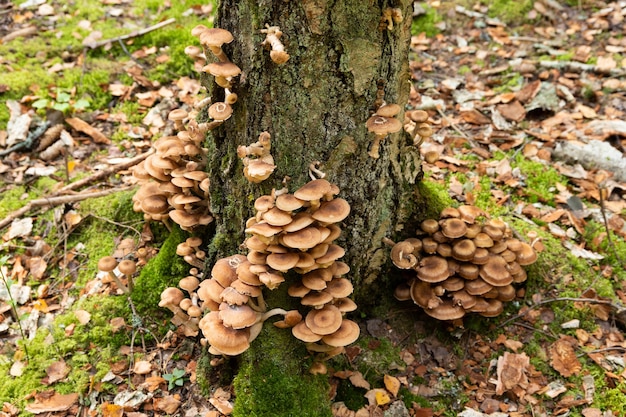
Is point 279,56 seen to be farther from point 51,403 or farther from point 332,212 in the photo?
point 51,403

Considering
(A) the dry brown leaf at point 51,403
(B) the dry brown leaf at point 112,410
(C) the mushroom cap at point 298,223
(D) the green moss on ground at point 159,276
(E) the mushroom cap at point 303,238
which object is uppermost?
(C) the mushroom cap at point 298,223

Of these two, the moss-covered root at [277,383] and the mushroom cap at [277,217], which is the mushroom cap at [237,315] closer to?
the moss-covered root at [277,383]

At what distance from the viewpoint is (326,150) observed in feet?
13.1

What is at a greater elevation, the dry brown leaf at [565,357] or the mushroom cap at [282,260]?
the mushroom cap at [282,260]

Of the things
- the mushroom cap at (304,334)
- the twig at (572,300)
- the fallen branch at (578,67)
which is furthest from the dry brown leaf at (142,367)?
the fallen branch at (578,67)

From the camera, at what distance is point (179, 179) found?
466 cm

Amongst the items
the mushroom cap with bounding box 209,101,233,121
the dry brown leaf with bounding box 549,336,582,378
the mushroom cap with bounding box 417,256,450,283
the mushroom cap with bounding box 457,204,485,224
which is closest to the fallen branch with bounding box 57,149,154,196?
the mushroom cap with bounding box 209,101,233,121

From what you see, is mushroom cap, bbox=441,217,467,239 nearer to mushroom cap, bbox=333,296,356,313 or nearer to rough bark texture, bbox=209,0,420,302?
rough bark texture, bbox=209,0,420,302

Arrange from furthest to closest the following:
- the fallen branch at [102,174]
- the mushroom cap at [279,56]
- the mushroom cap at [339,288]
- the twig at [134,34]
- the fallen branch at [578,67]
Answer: the twig at [134,34] < the fallen branch at [578,67] < the fallen branch at [102,174] < the mushroom cap at [339,288] < the mushroom cap at [279,56]

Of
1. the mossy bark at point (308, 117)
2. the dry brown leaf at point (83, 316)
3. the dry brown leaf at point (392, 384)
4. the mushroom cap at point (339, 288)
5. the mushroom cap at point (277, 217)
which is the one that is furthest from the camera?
the dry brown leaf at point (83, 316)

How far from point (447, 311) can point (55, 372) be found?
379 centimetres

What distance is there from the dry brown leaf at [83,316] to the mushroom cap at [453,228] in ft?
12.1

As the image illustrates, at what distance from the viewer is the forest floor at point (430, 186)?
459 cm

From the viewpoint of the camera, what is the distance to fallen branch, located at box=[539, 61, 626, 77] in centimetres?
839
